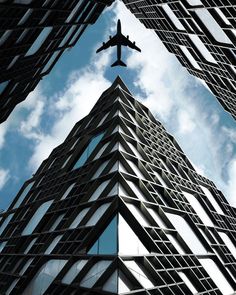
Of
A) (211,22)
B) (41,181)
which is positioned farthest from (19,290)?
(211,22)

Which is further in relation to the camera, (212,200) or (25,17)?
(212,200)

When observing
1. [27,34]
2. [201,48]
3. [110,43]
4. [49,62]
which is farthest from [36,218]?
[110,43]

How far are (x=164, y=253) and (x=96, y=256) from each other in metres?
5.51

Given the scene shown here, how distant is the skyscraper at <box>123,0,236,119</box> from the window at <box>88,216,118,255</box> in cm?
1950

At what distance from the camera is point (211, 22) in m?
32.6

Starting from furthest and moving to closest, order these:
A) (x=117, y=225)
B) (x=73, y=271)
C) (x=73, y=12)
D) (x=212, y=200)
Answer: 1. (x=212, y=200)
2. (x=73, y=12)
3. (x=73, y=271)
4. (x=117, y=225)

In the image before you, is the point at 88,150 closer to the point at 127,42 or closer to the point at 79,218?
the point at 79,218

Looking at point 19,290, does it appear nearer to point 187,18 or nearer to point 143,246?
point 143,246

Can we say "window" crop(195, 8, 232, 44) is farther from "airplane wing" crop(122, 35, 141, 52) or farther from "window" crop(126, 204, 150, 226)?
"airplane wing" crop(122, 35, 141, 52)

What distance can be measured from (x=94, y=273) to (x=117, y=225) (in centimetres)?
319

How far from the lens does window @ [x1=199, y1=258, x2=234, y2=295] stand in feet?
95.8

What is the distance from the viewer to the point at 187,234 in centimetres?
3019

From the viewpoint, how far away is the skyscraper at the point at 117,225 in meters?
19.9

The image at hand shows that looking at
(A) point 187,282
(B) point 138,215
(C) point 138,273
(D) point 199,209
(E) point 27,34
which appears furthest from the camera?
(D) point 199,209
